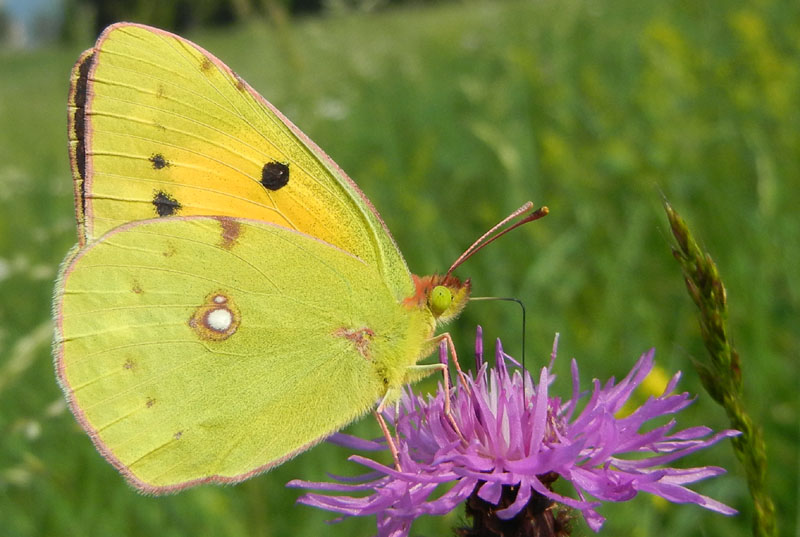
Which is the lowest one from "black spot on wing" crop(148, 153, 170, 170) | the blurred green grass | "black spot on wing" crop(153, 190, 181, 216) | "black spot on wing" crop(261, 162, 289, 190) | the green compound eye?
the blurred green grass

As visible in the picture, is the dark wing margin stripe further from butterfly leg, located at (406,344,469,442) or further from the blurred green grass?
butterfly leg, located at (406,344,469,442)

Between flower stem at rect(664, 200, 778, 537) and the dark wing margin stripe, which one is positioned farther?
the dark wing margin stripe

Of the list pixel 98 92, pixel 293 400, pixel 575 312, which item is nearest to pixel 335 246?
pixel 293 400

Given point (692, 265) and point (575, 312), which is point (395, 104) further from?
point (692, 265)

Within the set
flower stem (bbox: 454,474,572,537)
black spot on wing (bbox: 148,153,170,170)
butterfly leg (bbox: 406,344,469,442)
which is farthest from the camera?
black spot on wing (bbox: 148,153,170,170)

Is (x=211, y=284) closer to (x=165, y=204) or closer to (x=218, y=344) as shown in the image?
(x=218, y=344)

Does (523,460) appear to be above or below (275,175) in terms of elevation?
below

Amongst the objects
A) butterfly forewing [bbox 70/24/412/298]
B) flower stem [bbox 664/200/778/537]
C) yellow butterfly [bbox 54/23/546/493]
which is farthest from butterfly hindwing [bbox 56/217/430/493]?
flower stem [bbox 664/200/778/537]

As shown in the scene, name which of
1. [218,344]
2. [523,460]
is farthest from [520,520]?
[218,344]
